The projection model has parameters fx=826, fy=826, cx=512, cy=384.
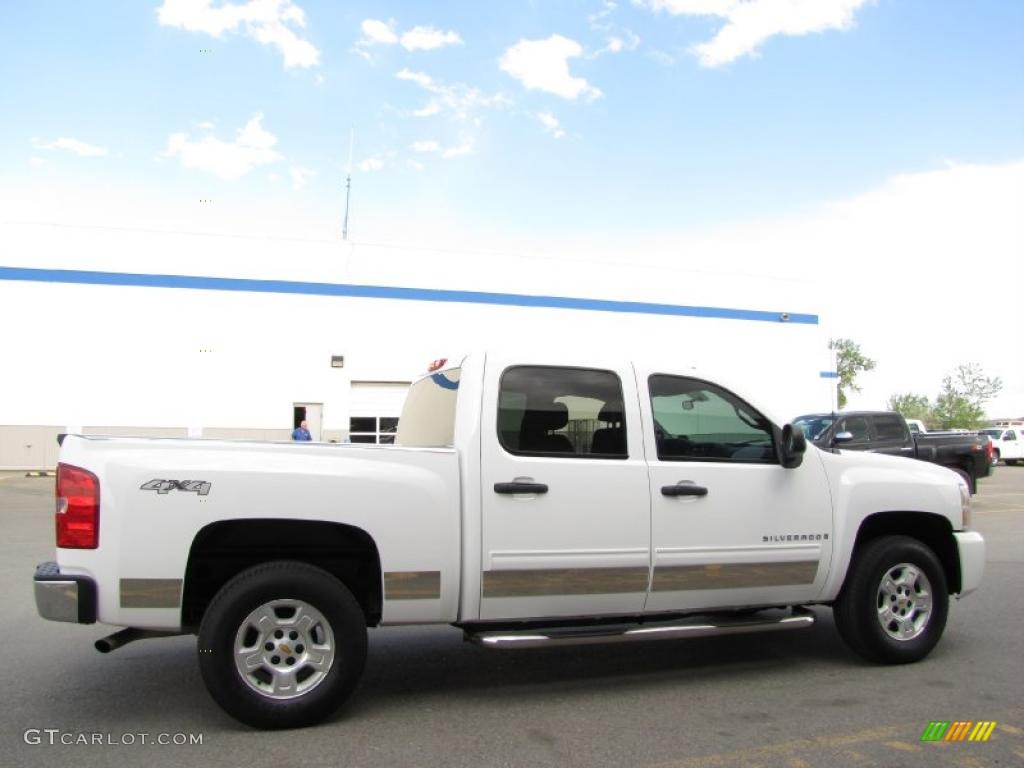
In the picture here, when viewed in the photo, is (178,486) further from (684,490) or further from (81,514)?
(684,490)

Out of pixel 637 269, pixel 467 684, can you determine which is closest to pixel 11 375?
pixel 637 269

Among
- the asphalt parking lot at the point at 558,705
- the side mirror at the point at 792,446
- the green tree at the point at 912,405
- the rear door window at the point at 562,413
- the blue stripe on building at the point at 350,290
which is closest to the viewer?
the asphalt parking lot at the point at 558,705

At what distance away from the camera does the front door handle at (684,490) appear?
477cm

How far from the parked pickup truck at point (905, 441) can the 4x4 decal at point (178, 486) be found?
40.0ft

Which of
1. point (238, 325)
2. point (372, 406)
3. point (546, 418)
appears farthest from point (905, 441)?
point (238, 325)

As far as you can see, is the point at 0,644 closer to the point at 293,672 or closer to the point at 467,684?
the point at 293,672

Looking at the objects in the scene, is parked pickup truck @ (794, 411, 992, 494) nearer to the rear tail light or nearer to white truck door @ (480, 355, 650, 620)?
white truck door @ (480, 355, 650, 620)

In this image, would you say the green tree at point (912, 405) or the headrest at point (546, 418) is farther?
the green tree at point (912, 405)

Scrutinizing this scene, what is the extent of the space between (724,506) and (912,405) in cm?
7799

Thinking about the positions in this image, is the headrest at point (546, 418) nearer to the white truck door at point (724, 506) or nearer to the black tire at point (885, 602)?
the white truck door at point (724, 506)

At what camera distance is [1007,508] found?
16250 mm

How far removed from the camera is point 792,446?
5.00 metres

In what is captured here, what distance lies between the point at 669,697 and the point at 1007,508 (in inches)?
572

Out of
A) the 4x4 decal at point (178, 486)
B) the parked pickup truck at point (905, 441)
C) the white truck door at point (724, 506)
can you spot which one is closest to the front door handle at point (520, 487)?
the white truck door at point (724, 506)
